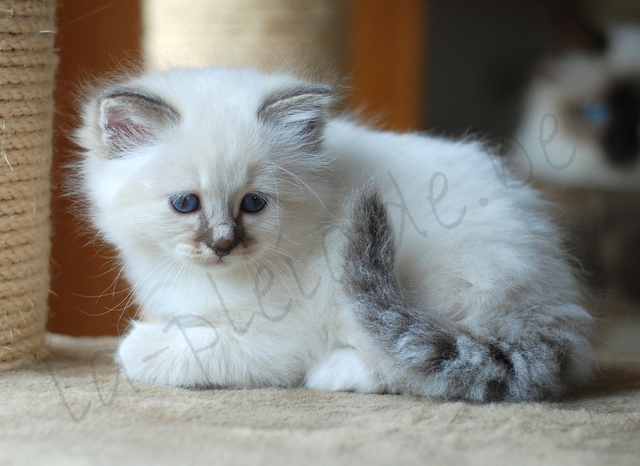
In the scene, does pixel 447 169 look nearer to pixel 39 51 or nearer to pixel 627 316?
pixel 39 51

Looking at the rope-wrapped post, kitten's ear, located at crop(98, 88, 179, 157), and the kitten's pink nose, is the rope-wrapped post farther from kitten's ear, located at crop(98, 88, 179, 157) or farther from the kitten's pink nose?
Answer: the kitten's pink nose

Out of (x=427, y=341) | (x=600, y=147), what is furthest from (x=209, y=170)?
(x=600, y=147)

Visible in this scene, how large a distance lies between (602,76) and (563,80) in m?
0.20

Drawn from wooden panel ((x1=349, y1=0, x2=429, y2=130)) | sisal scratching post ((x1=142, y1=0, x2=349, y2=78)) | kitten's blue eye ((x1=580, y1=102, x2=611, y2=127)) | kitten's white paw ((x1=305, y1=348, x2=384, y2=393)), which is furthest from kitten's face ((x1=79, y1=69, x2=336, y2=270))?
kitten's blue eye ((x1=580, y1=102, x2=611, y2=127))

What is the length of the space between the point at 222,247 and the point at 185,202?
0.12 m

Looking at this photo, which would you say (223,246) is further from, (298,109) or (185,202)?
(298,109)

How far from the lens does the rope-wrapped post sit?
59.7 inches

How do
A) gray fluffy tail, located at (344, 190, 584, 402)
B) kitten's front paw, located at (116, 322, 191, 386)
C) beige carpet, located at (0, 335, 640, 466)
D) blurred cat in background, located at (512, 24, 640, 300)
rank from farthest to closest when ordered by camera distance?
blurred cat in background, located at (512, 24, 640, 300), kitten's front paw, located at (116, 322, 191, 386), gray fluffy tail, located at (344, 190, 584, 402), beige carpet, located at (0, 335, 640, 466)

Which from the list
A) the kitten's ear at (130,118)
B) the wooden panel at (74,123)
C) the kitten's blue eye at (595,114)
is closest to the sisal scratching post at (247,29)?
the wooden panel at (74,123)

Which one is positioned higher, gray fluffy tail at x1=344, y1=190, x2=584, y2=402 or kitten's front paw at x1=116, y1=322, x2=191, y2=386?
gray fluffy tail at x1=344, y1=190, x2=584, y2=402

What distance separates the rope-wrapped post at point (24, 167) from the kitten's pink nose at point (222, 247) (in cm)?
50

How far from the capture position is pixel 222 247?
137 centimetres

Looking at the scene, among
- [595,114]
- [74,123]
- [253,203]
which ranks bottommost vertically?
[253,203]

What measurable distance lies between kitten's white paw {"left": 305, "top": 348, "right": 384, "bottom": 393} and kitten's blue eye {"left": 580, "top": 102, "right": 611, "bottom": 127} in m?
2.80
